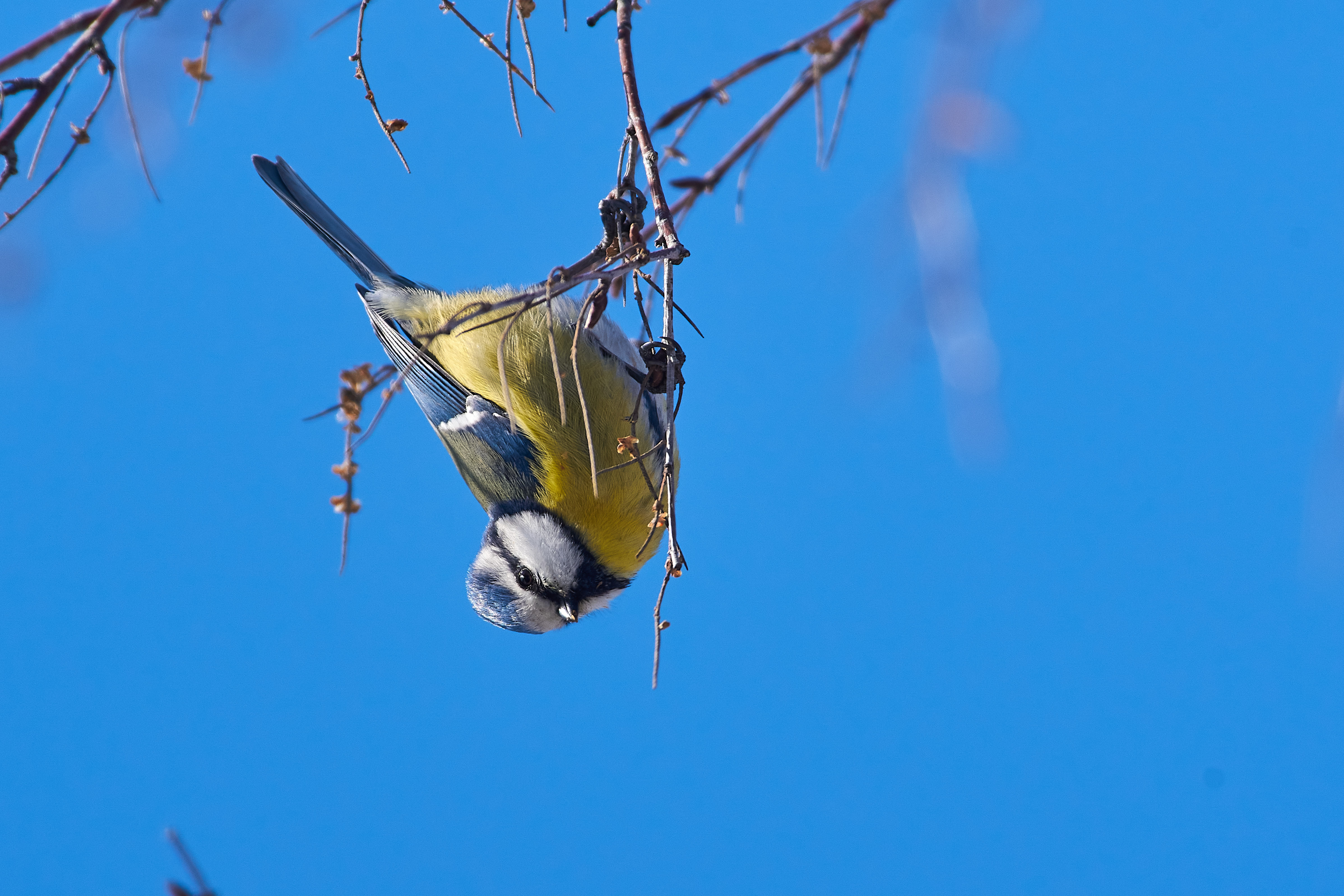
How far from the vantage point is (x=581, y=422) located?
1641 mm

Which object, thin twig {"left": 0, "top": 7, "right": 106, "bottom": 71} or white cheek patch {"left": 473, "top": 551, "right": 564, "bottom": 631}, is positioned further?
white cheek patch {"left": 473, "top": 551, "right": 564, "bottom": 631}

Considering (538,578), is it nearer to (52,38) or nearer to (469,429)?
(469,429)

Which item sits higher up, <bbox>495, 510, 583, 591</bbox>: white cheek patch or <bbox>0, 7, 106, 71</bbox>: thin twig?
<bbox>495, 510, 583, 591</bbox>: white cheek patch

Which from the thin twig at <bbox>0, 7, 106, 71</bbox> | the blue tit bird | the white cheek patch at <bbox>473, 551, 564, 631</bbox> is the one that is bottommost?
the thin twig at <bbox>0, 7, 106, 71</bbox>

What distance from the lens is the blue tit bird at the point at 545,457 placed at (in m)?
1.68

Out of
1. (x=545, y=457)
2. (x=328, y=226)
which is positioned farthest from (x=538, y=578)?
(x=328, y=226)

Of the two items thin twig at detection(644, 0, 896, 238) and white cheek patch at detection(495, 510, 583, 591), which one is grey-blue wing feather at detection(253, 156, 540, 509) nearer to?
white cheek patch at detection(495, 510, 583, 591)

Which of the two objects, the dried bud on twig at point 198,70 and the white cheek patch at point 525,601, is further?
the white cheek patch at point 525,601

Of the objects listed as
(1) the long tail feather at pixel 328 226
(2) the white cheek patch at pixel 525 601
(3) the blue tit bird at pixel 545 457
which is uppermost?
(1) the long tail feather at pixel 328 226

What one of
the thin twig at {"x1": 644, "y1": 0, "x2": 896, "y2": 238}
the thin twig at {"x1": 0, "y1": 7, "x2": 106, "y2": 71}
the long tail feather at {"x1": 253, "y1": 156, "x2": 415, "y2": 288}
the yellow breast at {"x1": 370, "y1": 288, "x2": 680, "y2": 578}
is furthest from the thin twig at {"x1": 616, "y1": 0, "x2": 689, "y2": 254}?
the long tail feather at {"x1": 253, "y1": 156, "x2": 415, "y2": 288}

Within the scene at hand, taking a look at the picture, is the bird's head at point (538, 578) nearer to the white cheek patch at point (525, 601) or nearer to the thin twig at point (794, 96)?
the white cheek patch at point (525, 601)

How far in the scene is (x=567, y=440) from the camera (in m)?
1.69

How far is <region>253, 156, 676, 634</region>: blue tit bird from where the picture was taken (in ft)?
5.50

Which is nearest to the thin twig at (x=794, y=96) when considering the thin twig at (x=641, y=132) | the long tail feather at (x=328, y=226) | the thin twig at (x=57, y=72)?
the thin twig at (x=641, y=132)
